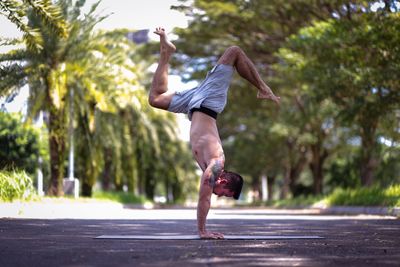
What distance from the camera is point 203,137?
9.71m

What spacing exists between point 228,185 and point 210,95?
1049 millimetres

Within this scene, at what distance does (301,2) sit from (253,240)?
74.2 feet

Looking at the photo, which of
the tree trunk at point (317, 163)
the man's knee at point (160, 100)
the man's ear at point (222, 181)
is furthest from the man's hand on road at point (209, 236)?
the tree trunk at point (317, 163)

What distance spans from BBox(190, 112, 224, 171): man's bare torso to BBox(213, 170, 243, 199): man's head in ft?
1.04

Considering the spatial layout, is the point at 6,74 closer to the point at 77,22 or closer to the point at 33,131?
the point at 77,22

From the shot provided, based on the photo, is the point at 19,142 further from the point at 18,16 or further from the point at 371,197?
the point at 18,16

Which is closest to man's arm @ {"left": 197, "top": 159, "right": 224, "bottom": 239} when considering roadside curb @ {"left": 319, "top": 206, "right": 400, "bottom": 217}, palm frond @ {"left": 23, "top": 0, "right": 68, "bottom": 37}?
palm frond @ {"left": 23, "top": 0, "right": 68, "bottom": 37}

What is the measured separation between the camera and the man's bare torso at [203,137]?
381 inches

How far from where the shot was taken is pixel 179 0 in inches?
1425

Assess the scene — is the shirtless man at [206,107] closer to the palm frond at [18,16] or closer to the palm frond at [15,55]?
the palm frond at [18,16]

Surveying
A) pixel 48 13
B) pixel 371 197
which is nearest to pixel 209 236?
pixel 48 13

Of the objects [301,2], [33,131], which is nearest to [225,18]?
[301,2]

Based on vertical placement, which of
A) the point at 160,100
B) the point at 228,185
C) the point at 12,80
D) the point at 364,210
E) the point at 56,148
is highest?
the point at 12,80

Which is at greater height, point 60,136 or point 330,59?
point 330,59
